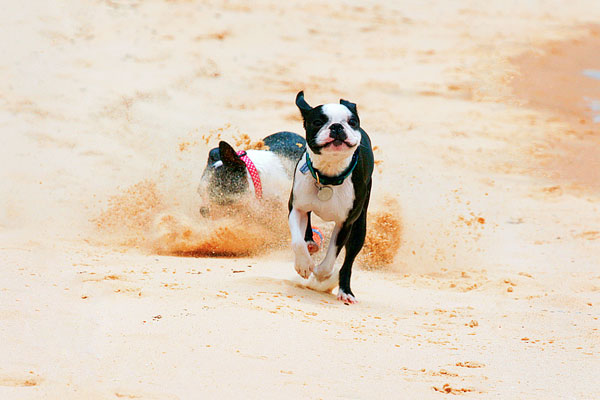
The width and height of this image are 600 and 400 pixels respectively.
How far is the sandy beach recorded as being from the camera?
135 inches

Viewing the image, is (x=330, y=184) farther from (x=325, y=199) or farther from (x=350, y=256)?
(x=350, y=256)

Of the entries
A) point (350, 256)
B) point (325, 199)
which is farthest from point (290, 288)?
point (325, 199)

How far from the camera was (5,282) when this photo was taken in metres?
4.31

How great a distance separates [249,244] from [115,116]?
372cm

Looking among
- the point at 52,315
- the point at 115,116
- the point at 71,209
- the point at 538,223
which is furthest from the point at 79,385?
the point at 115,116

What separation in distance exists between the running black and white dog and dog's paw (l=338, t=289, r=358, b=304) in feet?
5.55

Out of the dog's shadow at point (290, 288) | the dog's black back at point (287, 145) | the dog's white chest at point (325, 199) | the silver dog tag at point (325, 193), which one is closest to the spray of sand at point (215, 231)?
the dog's black back at point (287, 145)

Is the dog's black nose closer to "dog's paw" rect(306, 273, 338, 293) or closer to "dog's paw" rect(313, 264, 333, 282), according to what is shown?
"dog's paw" rect(313, 264, 333, 282)

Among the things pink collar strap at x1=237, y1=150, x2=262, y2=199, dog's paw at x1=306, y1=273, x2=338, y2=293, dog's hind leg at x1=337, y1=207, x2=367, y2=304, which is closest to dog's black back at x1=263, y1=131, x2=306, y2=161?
pink collar strap at x1=237, y1=150, x2=262, y2=199

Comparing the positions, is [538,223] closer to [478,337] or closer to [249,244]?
[249,244]

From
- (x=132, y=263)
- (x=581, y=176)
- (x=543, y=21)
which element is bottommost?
(x=132, y=263)

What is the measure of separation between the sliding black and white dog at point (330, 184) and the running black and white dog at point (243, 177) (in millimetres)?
1507

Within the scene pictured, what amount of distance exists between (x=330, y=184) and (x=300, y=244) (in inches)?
15.8

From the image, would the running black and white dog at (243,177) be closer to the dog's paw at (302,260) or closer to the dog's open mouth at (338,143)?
the dog's paw at (302,260)
